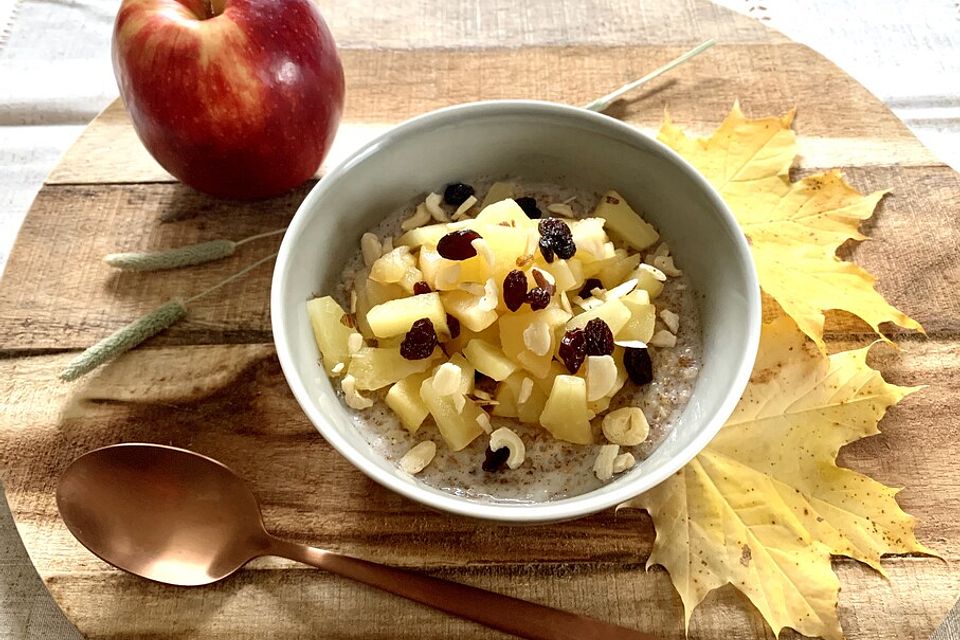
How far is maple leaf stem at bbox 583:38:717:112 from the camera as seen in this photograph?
1608 mm

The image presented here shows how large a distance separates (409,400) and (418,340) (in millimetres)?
87

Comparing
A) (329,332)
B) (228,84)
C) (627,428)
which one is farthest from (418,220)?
(627,428)

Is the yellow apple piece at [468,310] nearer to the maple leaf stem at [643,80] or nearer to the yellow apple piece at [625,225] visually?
the yellow apple piece at [625,225]

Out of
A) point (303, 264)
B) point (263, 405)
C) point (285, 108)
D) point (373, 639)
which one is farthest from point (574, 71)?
point (373, 639)

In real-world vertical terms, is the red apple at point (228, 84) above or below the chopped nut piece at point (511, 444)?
above

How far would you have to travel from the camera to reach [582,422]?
117 cm

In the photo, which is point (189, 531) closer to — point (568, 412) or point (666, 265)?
point (568, 412)

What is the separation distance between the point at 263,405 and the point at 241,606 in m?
0.30

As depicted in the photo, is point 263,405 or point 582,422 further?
point 263,405

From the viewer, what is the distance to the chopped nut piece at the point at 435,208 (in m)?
1.38

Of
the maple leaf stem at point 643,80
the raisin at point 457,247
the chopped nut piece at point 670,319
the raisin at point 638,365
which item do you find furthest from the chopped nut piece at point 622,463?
the maple leaf stem at point 643,80

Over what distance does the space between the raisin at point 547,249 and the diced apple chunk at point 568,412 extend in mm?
173

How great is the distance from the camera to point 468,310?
3.84 ft

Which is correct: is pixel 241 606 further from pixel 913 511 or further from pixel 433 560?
pixel 913 511
